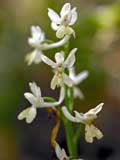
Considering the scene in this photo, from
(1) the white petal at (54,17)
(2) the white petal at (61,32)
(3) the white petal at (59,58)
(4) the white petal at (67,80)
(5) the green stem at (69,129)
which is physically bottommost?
(5) the green stem at (69,129)

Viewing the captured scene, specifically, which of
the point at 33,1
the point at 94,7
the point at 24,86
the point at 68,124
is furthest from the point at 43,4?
the point at 68,124

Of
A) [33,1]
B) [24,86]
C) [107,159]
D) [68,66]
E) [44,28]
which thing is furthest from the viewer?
[33,1]

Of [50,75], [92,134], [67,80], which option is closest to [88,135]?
[92,134]

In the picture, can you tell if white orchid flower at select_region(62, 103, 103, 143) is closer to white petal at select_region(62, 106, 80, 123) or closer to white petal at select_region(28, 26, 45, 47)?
white petal at select_region(62, 106, 80, 123)

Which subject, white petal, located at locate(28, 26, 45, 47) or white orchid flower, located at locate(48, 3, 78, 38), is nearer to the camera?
white orchid flower, located at locate(48, 3, 78, 38)

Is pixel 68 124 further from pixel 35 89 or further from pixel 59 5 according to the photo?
pixel 59 5

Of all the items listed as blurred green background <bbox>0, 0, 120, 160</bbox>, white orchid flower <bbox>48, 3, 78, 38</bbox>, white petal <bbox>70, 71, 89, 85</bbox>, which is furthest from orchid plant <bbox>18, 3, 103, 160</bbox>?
blurred green background <bbox>0, 0, 120, 160</bbox>

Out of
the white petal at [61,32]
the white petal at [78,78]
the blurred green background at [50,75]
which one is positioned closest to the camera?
the white petal at [61,32]

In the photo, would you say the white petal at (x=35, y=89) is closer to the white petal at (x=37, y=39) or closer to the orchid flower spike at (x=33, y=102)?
the orchid flower spike at (x=33, y=102)

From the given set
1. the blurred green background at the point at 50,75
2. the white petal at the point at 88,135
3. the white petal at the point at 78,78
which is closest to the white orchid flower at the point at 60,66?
the white petal at the point at 88,135
